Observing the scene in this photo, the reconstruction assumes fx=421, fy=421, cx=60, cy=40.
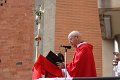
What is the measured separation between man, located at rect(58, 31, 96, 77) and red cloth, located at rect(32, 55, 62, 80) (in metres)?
0.13

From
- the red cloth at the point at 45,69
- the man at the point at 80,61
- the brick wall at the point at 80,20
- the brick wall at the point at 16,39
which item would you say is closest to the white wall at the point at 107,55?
the brick wall at the point at 80,20

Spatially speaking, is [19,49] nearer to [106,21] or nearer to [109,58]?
[109,58]

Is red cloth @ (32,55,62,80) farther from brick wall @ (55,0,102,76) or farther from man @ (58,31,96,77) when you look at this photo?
brick wall @ (55,0,102,76)

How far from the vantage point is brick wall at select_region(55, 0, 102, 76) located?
51.0 ft

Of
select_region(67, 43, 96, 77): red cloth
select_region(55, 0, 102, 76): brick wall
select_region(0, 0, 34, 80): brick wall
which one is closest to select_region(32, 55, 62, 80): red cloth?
select_region(67, 43, 96, 77): red cloth

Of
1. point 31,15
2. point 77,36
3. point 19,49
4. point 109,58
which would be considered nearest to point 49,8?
point 31,15

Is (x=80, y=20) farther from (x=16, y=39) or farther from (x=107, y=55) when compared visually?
(x=107, y=55)

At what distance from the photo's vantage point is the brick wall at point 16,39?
15281 millimetres

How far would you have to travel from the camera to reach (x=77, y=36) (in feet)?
26.8

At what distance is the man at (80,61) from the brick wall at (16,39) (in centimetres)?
720

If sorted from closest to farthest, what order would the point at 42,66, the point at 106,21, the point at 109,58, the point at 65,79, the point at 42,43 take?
1. the point at 65,79
2. the point at 42,66
3. the point at 106,21
4. the point at 109,58
5. the point at 42,43

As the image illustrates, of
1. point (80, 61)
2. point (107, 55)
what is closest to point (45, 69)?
point (80, 61)


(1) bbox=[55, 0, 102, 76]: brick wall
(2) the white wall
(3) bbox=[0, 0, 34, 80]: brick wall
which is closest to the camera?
(2) the white wall

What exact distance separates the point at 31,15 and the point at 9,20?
33.5 inches
